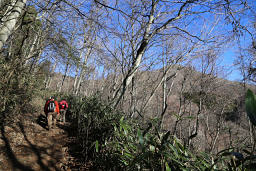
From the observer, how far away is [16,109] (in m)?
4.59

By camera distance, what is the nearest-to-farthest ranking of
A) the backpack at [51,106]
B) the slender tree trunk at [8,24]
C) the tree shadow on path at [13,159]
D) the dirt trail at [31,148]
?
the slender tree trunk at [8,24]
the tree shadow on path at [13,159]
the dirt trail at [31,148]
the backpack at [51,106]

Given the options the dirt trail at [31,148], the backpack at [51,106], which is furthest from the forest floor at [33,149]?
the backpack at [51,106]

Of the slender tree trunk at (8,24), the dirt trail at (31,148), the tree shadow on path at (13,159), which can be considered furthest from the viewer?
the dirt trail at (31,148)

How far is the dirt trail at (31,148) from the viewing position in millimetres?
2953

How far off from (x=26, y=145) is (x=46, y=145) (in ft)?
1.65

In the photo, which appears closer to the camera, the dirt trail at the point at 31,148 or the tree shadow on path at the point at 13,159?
the tree shadow on path at the point at 13,159

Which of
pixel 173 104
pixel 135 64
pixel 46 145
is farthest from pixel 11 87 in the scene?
pixel 173 104

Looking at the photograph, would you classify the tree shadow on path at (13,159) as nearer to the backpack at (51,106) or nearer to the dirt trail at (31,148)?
the dirt trail at (31,148)

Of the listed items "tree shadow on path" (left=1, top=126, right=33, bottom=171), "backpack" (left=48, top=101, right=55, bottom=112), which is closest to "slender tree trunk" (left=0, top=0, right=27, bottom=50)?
"tree shadow on path" (left=1, top=126, right=33, bottom=171)

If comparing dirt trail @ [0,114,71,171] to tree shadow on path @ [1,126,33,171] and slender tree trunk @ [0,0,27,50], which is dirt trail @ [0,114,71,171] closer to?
tree shadow on path @ [1,126,33,171]

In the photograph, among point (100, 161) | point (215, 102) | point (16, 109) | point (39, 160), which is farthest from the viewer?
point (215, 102)

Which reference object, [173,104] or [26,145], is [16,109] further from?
[173,104]

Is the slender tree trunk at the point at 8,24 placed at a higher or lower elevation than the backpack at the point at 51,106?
higher

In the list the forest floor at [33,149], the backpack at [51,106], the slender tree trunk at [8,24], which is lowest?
the forest floor at [33,149]
